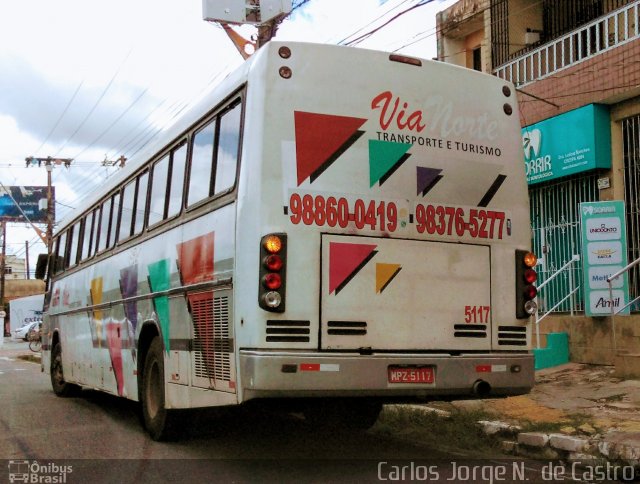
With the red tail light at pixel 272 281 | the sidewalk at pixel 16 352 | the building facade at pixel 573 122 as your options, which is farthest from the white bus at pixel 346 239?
the sidewalk at pixel 16 352

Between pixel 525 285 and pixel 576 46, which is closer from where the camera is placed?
pixel 525 285

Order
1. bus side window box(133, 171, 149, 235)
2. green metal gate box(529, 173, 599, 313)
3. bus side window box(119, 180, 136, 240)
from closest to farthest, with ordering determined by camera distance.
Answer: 1. bus side window box(133, 171, 149, 235)
2. bus side window box(119, 180, 136, 240)
3. green metal gate box(529, 173, 599, 313)

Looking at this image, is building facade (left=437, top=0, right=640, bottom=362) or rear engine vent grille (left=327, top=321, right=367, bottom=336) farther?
building facade (left=437, top=0, right=640, bottom=362)

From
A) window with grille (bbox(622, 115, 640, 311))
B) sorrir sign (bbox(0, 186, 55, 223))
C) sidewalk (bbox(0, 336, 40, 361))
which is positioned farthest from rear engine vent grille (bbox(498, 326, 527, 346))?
sorrir sign (bbox(0, 186, 55, 223))

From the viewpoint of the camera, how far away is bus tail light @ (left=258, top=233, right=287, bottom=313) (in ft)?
17.6

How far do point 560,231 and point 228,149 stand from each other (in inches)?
369

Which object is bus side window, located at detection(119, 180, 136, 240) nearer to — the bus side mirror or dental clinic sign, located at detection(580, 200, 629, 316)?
the bus side mirror

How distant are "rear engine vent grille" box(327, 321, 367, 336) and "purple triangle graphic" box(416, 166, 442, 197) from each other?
3.96ft

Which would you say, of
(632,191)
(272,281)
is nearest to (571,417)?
(272,281)

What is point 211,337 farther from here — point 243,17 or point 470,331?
point 243,17

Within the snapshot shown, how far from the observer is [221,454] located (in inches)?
268

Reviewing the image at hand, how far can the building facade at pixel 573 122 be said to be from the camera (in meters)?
12.9

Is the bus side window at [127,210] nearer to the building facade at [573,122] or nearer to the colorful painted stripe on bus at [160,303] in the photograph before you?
the colorful painted stripe on bus at [160,303]

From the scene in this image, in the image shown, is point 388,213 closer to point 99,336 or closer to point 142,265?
point 142,265
